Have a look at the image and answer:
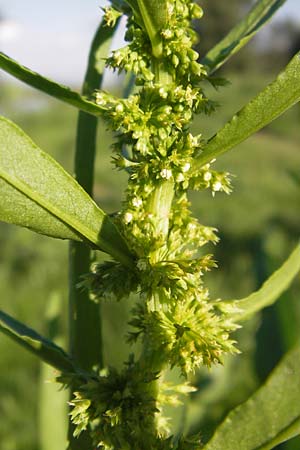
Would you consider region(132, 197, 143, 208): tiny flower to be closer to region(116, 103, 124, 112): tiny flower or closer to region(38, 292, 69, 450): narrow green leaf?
region(116, 103, 124, 112): tiny flower

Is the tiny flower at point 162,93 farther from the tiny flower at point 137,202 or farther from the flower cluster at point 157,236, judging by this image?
the tiny flower at point 137,202

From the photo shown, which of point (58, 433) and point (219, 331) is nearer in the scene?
point (219, 331)

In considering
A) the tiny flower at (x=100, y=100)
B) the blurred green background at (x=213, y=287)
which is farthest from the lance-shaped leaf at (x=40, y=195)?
the blurred green background at (x=213, y=287)

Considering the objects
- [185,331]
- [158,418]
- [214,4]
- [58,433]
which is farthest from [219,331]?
[214,4]

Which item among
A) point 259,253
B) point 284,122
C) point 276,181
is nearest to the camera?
point 259,253

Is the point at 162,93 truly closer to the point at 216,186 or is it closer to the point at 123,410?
the point at 216,186

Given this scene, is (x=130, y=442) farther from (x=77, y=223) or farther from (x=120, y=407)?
(x=77, y=223)
